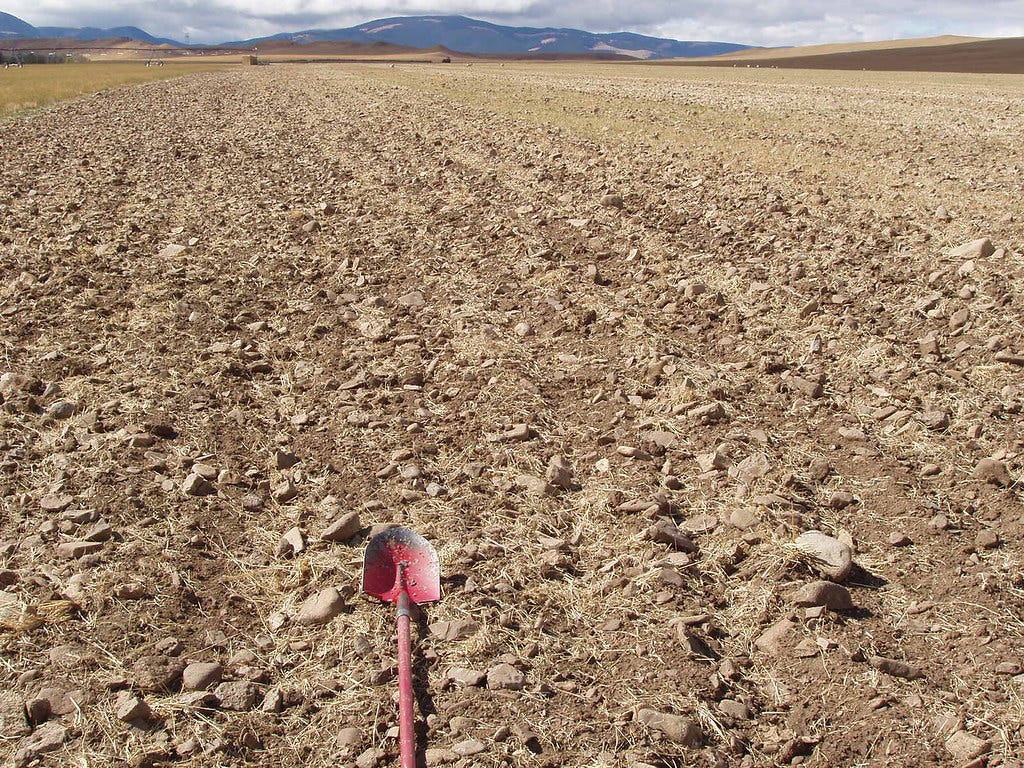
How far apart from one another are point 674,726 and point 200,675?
6.38 ft

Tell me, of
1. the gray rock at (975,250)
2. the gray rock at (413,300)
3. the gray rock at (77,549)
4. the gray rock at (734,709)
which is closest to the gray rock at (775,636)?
the gray rock at (734,709)

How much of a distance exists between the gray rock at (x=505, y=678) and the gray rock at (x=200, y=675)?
1.15m

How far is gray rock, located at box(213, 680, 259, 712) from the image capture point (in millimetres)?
3195

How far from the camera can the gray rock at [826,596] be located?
11.8ft

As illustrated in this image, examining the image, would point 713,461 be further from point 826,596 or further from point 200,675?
point 200,675

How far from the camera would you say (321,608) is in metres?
3.69

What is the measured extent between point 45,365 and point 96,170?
9.91m

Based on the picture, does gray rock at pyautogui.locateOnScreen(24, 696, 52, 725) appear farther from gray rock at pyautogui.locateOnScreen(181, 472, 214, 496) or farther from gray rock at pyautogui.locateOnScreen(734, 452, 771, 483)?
gray rock at pyautogui.locateOnScreen(734, 452, 771, 483)

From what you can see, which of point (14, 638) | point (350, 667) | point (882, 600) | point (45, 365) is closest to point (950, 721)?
point (882, 600)

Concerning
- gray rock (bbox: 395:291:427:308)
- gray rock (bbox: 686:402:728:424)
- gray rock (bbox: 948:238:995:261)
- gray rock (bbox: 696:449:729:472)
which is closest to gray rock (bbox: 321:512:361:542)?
gray rock (bbox: 696:449:729:472)

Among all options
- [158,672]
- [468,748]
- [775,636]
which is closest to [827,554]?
[775,636]

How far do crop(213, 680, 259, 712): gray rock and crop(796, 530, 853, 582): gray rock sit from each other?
2.61m

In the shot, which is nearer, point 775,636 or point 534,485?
point 775,636

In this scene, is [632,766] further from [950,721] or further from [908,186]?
[908,186]
